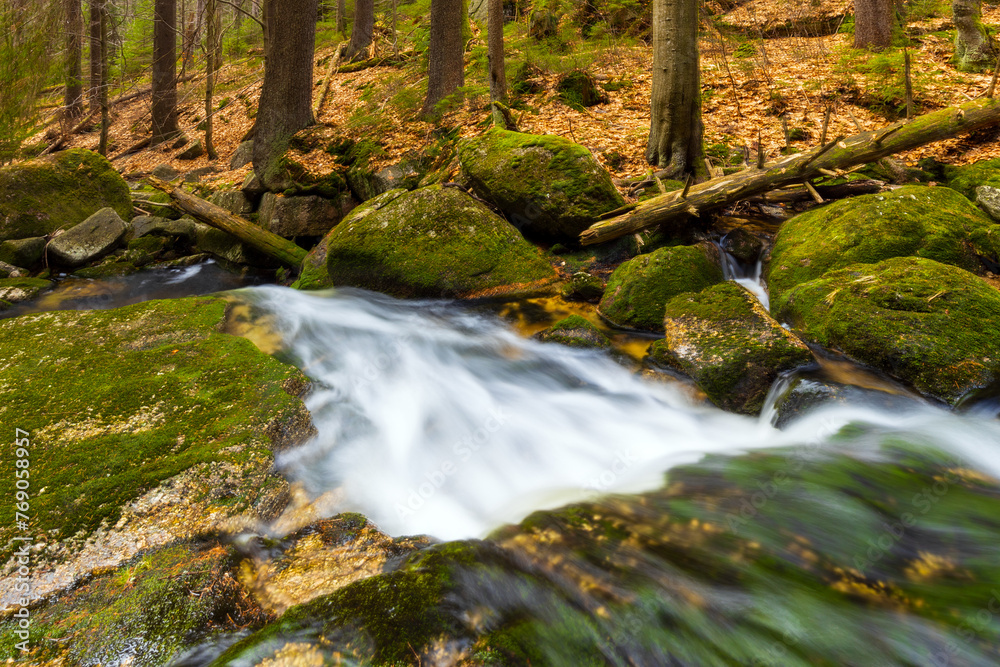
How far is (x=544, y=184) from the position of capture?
22.4 feet

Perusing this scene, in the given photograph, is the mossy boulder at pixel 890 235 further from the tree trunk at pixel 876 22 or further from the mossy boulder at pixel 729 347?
the tree trunk at pixel 876 22

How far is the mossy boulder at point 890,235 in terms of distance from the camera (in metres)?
5.02

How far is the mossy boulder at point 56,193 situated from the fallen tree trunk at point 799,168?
9.50m

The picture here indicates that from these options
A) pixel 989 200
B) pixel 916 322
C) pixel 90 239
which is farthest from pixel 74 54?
pixel 989 200

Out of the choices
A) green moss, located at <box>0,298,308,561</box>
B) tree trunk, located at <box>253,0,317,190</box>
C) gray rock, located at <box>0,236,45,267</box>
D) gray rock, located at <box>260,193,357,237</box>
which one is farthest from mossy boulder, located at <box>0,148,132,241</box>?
green moss, located at <box>0,298,308,561</box>

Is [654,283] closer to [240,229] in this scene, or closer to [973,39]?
[240,229]

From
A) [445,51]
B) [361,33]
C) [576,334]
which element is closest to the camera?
[576,334]

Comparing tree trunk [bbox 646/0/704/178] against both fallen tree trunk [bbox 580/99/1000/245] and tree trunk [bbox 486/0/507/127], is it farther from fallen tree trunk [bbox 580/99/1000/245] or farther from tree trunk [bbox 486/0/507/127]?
tree trunk [bbox 486/0/507/127]

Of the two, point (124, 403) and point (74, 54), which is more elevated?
point (74, 54)

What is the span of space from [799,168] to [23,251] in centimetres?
1178

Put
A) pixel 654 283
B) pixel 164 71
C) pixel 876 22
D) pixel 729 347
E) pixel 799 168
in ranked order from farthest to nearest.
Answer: pixel 164 71
pixel 876 22
pixel 799 168
pixel 654 283
pixel 729 347

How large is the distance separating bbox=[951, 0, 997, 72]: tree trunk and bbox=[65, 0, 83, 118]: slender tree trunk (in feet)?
58.5

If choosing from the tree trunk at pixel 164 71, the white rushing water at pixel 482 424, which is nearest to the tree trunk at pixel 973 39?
the white rushing water at pixel 482 424

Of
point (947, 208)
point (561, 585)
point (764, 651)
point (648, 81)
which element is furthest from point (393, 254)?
point (648, 81)
